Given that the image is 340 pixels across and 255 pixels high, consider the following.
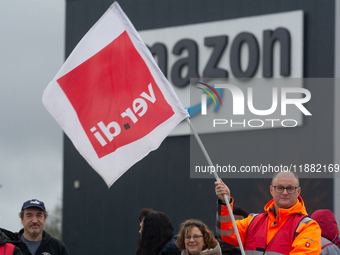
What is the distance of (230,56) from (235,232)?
38.7 ft

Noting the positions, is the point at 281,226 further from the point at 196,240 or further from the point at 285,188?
the point at 196,240

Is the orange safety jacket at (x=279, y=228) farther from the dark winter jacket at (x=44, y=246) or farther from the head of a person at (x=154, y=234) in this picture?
the dark winter jacket at (x=44, y=246)

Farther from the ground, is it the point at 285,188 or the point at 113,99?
the point at 113,99

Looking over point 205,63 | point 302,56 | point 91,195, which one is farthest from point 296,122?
point 91,195

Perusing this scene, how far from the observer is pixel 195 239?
19.2ft

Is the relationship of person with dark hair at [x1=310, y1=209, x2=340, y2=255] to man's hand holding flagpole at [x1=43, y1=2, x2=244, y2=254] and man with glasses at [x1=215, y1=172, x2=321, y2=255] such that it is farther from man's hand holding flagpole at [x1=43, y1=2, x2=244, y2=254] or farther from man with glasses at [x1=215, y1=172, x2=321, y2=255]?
man's hand holding flagpole at [x1=43, y1=2, x2=244, y2=254]

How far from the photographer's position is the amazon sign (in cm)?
1534

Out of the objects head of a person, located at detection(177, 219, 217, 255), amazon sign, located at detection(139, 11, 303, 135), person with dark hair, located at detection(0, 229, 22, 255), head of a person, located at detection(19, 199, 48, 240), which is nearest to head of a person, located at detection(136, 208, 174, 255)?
head of a person, located at detection(177, 219, 217, 255)

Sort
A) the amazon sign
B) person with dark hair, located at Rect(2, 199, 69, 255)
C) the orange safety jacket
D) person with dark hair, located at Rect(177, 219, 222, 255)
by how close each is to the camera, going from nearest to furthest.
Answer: the orange safety jacket → person with dark hair, located at Rect(177, 219, 222, 255) → person with dark hair, located at Rect(2, 199, 69, 255) → the amazon sign

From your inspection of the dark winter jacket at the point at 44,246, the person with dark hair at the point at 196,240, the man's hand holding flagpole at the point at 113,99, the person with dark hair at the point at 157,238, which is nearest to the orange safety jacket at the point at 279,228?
the person with dark hair at the point at 196,240

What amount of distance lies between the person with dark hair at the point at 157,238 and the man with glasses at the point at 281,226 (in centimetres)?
147

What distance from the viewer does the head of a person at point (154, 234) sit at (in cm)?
636

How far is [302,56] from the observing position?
15.2 metres

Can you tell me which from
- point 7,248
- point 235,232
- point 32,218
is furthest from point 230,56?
point 235,232
